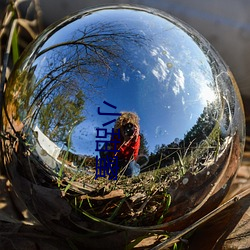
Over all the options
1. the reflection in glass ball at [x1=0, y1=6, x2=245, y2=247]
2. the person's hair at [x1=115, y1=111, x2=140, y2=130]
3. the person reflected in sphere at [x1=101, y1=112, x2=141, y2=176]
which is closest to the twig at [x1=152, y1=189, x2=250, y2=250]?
the reflection in glass ball at [x1=0, y1=6, x2=245, y2=247]

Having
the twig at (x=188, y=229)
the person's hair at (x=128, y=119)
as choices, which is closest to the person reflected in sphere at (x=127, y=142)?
the person's hair at (x=128, y=119)

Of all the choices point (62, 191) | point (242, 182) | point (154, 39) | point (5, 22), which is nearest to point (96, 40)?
point (154, 39)

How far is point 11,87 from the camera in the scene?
179cm

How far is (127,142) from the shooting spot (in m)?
1.54

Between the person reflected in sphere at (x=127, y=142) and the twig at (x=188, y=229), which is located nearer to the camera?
the person reflected in sphere at (x=127, y=142)

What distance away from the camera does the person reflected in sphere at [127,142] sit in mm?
1532

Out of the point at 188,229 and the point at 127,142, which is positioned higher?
the point at 127,142

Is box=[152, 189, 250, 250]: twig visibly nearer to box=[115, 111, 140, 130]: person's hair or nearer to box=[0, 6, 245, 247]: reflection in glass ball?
box=[0, 6, 245, 247]: reflection in glass ball

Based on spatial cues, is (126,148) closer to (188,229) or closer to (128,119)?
(128,119)

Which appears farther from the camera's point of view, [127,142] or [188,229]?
[188,229]

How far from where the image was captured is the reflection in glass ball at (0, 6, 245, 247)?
5.07 ft

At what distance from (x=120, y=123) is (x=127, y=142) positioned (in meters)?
0.05

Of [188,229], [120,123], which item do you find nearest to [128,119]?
[120,123]

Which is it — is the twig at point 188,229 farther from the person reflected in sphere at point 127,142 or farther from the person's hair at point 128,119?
the person's hair at point 128,119
